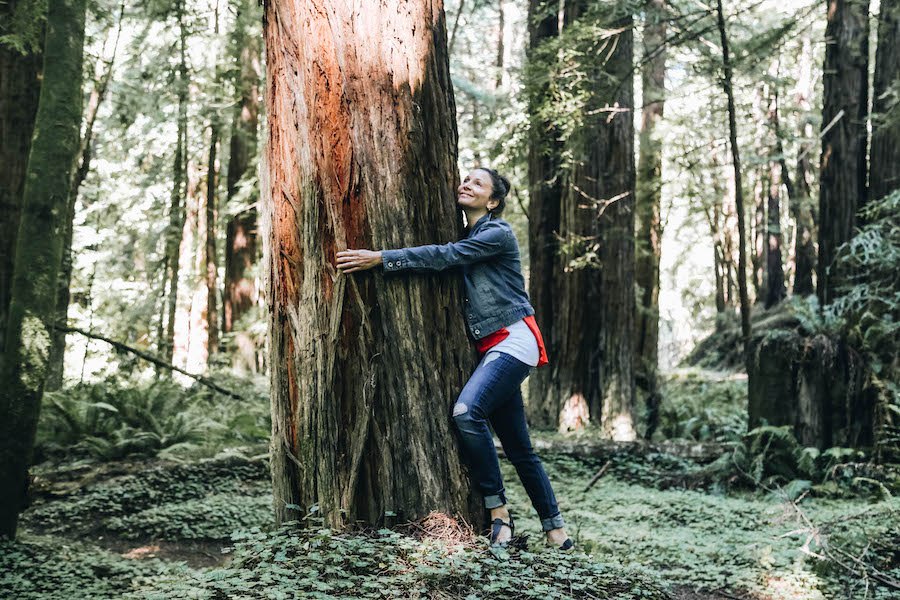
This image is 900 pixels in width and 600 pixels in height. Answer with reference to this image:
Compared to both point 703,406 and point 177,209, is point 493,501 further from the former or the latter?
point 177,209

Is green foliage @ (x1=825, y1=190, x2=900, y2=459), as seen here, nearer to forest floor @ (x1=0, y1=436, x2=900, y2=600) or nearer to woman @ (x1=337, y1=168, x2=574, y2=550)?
forest floor @ (x1=0, y1=436, x2=900, y2=600)

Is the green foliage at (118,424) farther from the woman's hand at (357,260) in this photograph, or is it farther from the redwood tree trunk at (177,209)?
the redwood tree trunk at (177,209)

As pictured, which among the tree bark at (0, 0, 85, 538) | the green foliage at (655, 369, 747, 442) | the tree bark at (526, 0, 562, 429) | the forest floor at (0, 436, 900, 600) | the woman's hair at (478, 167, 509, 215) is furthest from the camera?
the green foliage at (655, 369, 747, 442)

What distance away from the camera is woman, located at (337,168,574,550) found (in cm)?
427

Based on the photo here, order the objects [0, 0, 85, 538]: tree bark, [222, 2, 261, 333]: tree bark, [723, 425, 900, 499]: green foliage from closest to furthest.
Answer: [0, 0, 85, 538]: tree bark, [723, 425, 900, 499]: green foliage, [222, 2, 261, 333]: tree bark

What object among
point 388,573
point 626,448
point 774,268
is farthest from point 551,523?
point 774,268

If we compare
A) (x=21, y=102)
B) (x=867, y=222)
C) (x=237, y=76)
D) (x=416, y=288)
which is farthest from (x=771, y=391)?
(x=237, y=76)

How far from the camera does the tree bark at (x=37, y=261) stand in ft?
18.1

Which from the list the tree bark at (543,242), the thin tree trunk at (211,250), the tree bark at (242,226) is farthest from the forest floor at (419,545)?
the thin tree trunk at (211,250)

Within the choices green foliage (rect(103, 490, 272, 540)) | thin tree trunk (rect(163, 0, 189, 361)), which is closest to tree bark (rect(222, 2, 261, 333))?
thin tree trunk (rect(163, 0, 189, 361))

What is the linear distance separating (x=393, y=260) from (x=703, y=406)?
11520 millimetres

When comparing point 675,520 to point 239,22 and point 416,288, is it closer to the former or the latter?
point 416,288

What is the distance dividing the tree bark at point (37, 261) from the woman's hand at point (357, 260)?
277 cm

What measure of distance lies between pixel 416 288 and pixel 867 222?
7469mm
